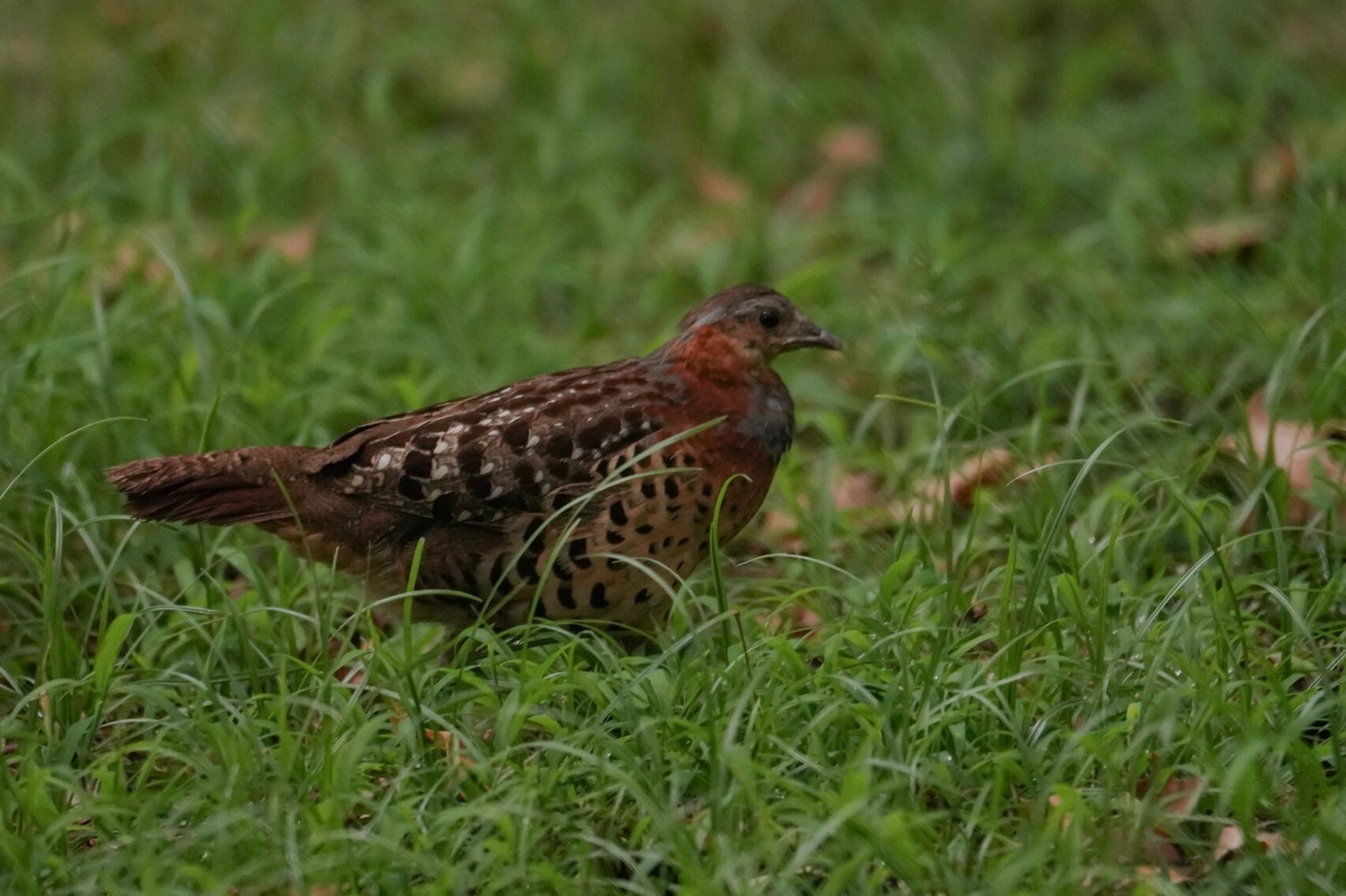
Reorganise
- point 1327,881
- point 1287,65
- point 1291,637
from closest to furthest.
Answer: point 1327,881
point 1291,637
point 1287,65

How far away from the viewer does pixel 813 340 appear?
4.50 meters

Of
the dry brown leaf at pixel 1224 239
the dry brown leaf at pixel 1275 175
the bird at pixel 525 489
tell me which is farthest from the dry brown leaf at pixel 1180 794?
the dry brown leaf at pixel 1275 175

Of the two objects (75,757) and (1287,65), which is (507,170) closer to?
(1287,65)

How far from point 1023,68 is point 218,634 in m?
5.13

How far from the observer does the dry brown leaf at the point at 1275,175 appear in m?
6.43

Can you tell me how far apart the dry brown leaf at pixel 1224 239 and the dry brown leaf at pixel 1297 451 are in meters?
1.48

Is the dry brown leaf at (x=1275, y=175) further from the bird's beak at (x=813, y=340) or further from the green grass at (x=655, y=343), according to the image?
the bird's beak at (x=813, y=340)

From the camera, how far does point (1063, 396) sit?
17.2 feet

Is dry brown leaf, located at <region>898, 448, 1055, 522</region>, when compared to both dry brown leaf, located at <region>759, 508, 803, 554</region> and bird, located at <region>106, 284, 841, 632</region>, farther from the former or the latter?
bird, located at <region>106, 284, 841, 632</region>

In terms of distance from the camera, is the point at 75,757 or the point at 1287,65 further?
the point at 1287,65

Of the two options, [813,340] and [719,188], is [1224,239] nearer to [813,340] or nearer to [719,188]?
Result: [719,188]

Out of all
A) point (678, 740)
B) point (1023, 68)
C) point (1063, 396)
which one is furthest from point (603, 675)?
point (1023, 68)

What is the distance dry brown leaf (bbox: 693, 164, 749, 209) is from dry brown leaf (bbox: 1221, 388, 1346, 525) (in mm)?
2994

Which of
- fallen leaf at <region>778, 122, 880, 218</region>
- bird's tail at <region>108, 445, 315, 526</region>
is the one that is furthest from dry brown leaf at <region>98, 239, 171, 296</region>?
fallen leaf at <region>778, 122, 880, 218</region>
